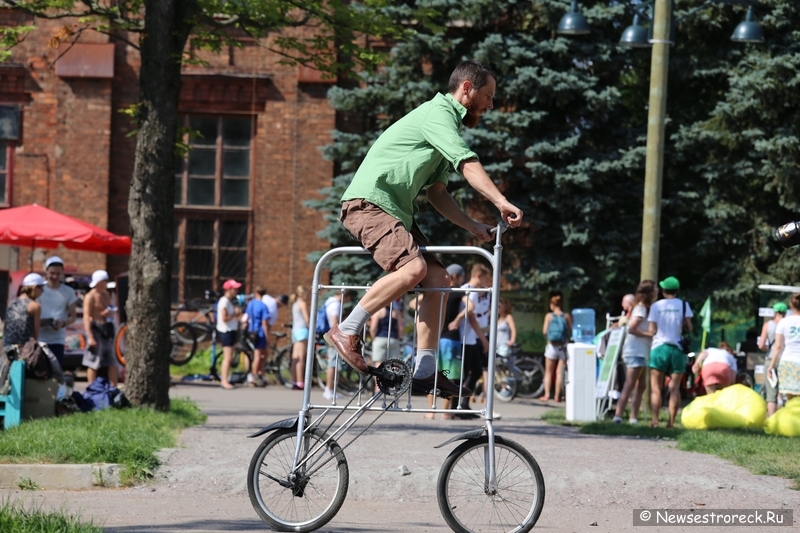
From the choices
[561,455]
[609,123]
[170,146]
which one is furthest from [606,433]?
[609,123]

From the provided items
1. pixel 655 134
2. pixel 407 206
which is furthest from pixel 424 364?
pixel 655 134

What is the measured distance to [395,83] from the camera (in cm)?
2319

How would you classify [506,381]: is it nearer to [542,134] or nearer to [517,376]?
[517,376]

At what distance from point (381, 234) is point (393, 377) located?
77 centimetres

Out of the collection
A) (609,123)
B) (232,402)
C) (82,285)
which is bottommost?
(232,402)

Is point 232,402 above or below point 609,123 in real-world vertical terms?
below

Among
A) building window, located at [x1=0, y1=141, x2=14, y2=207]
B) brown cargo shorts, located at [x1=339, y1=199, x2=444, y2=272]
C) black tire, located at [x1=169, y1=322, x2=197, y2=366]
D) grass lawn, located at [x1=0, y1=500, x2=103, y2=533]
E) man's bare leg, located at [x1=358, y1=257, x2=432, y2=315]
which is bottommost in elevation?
black tire, located at [x1=169, y1=322, x2=197, y2=366]

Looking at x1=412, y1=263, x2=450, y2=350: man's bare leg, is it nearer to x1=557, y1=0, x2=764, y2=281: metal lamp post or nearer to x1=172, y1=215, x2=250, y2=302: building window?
x1=557, y1=0, x2=764, y2=281: metal lamp post

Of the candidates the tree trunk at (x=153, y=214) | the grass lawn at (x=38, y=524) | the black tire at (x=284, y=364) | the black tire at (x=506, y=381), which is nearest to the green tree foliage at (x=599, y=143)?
the black tire at (x=284, y=364)

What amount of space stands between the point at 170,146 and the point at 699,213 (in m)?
14.1

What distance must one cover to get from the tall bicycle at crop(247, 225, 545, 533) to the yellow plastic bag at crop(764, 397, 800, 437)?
6.87 meters

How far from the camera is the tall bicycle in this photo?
604cm

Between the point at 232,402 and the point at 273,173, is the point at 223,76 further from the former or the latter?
the point at 232,402

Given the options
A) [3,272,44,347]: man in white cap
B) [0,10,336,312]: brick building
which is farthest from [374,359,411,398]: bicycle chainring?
[0,10,336,312]: brick building
